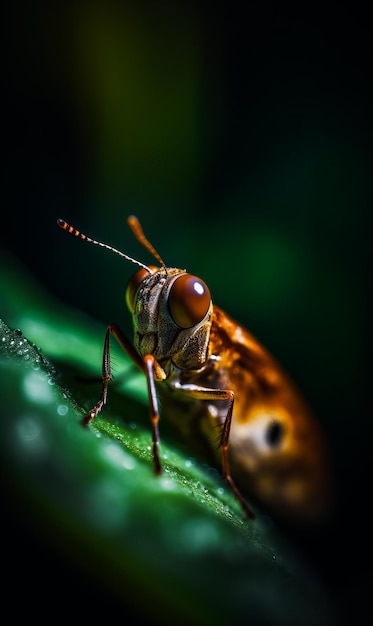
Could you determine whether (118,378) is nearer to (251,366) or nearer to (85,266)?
(251,366)

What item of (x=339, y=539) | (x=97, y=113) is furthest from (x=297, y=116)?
(x=339, y=539)

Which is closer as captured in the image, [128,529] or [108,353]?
[128,529]

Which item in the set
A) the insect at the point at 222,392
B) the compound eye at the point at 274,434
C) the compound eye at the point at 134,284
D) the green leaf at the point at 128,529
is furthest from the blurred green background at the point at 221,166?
the green leaf at the point at 128,529

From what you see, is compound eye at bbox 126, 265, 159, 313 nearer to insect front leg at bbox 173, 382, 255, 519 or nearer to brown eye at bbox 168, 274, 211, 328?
brown eye at bbox 168, 274, 211, 328

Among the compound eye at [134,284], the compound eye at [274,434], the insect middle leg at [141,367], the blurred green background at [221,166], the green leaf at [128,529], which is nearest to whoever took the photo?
the green leaf at [128,529]

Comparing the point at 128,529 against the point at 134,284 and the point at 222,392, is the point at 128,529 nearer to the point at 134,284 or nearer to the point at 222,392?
the point at 222,392

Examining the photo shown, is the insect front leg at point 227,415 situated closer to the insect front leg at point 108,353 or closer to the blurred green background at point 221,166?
the insect front leg at point 108,353

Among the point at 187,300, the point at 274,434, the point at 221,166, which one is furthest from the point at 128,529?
the point at 221,166
